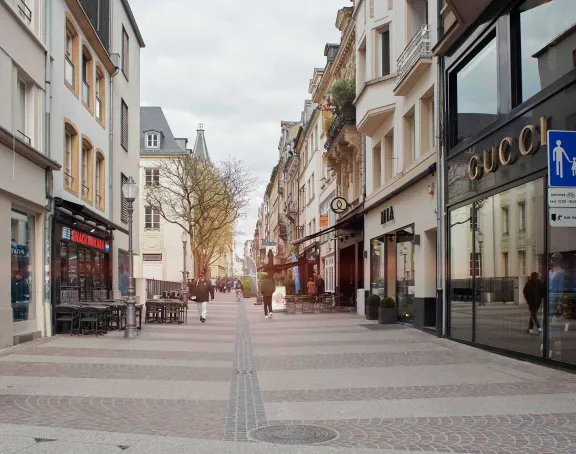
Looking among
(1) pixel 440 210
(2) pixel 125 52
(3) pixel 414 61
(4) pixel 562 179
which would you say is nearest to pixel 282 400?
(4) pixel 562 179

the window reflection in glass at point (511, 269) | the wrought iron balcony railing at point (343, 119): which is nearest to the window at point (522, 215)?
the window reflection in glass at point (511, 269)

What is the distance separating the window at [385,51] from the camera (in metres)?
21.8

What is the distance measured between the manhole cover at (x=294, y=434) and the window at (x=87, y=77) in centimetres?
1721

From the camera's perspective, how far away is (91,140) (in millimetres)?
22672

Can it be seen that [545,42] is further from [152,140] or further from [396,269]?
[152,140]

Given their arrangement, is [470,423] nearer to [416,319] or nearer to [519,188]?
[519,188]

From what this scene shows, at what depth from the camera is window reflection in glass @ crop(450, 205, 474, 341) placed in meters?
14.3

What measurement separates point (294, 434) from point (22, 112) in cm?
1249

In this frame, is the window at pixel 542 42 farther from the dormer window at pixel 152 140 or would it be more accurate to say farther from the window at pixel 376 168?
the dormer window at pixel 152 140

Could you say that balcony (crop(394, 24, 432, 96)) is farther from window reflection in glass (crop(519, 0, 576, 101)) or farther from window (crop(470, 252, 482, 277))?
window (crop(470, 252, 482, 277))

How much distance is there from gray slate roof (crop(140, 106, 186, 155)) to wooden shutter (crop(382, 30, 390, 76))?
1655 inches

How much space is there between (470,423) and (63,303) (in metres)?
13.8

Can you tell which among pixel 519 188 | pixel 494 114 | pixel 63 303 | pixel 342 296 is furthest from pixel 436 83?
pixel 342 296

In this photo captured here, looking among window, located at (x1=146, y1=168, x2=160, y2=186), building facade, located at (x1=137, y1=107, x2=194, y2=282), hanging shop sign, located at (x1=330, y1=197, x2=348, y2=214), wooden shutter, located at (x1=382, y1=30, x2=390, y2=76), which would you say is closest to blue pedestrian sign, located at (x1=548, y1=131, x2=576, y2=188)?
wooden shutter, located at (x1=382, y1=30, x2=390, y2=76)
